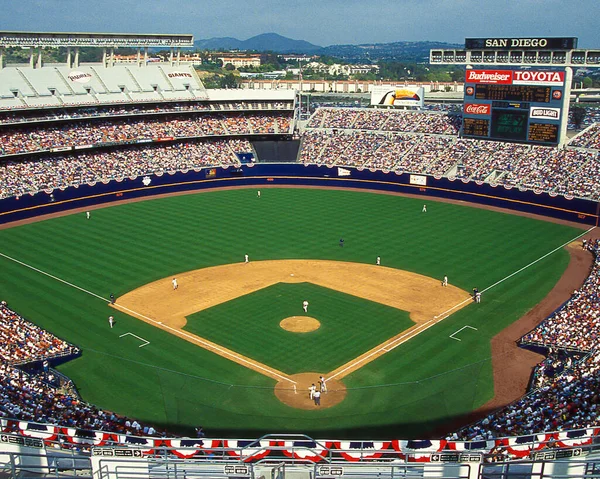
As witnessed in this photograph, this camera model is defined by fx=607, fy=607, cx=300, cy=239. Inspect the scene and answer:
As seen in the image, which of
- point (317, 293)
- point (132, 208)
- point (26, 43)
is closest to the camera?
point (317, 293)

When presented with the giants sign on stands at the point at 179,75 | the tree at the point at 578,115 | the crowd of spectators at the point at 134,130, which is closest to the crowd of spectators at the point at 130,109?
the crowd of spectators at the point at 134,130

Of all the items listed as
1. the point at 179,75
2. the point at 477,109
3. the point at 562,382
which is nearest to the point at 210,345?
the point at 562,382

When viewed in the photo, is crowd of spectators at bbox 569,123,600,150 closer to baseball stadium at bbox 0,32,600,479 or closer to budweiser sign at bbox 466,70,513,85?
baseball stadium at bbox 0,32,600,479

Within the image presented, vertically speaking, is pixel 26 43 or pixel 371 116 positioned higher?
pixel 26 43

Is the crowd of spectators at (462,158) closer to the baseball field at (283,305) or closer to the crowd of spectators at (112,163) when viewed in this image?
the baseball field at (283,305)

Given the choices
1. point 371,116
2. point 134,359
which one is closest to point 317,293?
point 134,359

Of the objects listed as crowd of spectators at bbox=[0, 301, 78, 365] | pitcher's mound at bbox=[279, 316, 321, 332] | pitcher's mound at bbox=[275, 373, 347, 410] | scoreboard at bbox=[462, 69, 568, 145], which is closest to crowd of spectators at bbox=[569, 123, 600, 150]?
scoreboard at bbox=[462, 69, 568, 145]

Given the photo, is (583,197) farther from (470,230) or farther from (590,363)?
(590,363)
